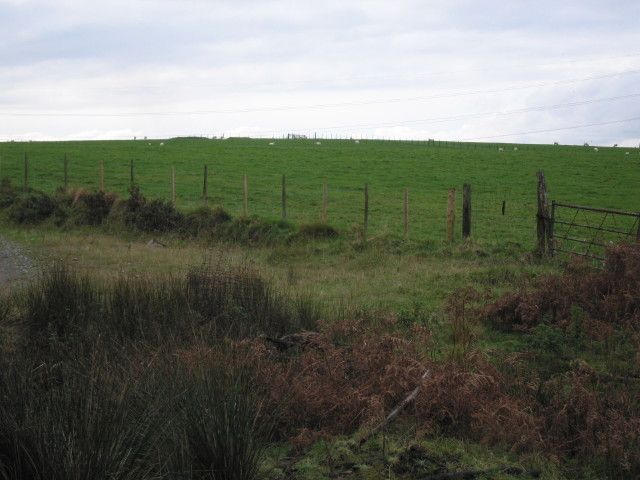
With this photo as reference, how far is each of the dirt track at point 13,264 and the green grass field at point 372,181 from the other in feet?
25.9

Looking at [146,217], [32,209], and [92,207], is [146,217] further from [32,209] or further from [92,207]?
[32,209]

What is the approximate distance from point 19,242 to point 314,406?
17253 millimetres

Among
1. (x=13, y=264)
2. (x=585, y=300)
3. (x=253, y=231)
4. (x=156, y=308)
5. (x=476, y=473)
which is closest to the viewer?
(x=476, y=473)

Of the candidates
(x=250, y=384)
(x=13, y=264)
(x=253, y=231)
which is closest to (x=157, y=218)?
(x=253, y=231)

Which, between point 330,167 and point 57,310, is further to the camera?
point 330,167

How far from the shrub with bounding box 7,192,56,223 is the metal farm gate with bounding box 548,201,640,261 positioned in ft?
55.3

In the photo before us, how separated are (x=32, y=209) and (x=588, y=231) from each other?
756 inches

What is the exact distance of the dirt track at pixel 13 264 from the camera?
1461cm

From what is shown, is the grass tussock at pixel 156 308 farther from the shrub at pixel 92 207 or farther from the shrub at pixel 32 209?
the shrub at pixel 32 209

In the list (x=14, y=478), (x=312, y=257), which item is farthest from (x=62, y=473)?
(x=312, y=257)

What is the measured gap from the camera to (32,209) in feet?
85.2

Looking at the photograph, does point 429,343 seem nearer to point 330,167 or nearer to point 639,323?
point 639,323

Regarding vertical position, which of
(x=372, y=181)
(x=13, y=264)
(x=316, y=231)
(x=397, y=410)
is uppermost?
(x=372, y=181)

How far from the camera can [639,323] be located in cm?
997
